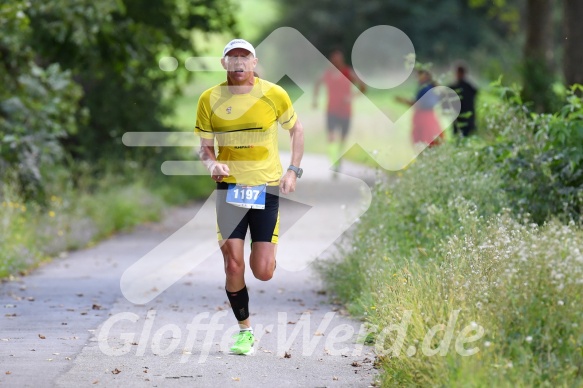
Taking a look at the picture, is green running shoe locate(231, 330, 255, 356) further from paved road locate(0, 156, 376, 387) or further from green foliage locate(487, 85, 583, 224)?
green foliage locate(487, 85, 583, 224)

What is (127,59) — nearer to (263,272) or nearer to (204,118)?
(204,118)

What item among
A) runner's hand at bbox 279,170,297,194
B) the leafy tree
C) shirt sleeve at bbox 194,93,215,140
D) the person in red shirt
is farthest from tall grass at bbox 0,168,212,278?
runner's hand at bbox 279,170,297,194

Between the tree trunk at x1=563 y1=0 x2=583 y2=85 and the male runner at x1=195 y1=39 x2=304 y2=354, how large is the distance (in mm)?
11601

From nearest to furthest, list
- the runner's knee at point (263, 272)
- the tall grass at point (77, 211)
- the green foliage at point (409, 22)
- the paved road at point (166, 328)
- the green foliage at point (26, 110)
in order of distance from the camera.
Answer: the paved road at point (166, 328) → the runner's knee at point (263, 272) → the tall grass at point (77, 211) → the green foliage at point (26, 110) → the green foliage at point (409, 22)

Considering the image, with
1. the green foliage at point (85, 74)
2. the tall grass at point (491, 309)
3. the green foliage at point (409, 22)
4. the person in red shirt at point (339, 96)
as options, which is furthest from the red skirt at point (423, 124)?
the green foliage at point (409, 22)

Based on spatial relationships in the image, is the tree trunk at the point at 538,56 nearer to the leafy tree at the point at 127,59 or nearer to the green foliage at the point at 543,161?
the leafy tree at the point at 127,59

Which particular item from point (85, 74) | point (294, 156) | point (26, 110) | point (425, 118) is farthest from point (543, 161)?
point (85, 74)

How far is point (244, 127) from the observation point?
8.48 meters

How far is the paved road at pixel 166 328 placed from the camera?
7.79m

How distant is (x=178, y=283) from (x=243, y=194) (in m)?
4.39

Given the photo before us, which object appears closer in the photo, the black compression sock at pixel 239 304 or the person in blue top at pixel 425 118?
the black compression sock at pixel 239 304

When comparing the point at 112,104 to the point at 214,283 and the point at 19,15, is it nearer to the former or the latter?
the point at 19,15

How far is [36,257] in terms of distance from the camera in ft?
46.4

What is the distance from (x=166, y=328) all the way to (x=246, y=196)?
1732 millimetres
